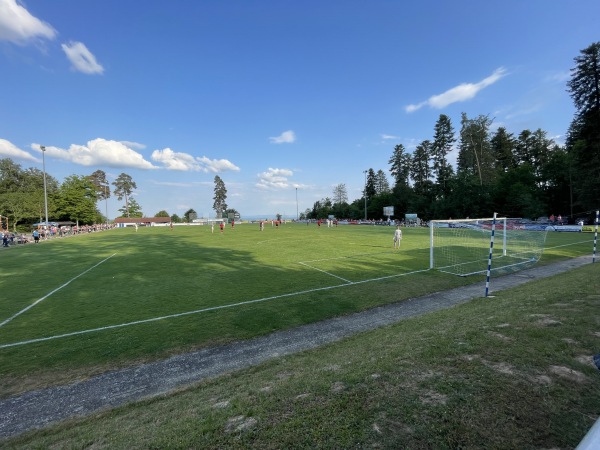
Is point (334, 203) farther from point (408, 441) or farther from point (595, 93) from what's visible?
point (408, 441)

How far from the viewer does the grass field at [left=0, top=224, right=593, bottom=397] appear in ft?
20.6

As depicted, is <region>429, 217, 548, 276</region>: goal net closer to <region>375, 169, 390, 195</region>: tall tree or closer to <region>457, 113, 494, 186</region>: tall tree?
<region>457, 113, 494, 186</region>: tall tree

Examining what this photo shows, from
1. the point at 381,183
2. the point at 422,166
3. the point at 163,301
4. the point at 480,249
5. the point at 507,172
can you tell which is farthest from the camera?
the point at 381,183

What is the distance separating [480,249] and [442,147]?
207ft

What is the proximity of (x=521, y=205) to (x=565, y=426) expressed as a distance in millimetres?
58090

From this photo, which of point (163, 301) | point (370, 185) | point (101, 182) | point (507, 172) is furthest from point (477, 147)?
point (101, 182)

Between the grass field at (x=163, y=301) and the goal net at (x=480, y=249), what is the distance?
3.17ft

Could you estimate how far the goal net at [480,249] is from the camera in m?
14.3

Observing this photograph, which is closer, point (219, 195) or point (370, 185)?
point (370, 185)

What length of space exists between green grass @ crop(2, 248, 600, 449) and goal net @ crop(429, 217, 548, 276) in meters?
9.80

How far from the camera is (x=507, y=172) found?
5994 cm

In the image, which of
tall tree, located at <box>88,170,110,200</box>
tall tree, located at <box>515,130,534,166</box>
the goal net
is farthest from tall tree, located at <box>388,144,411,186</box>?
tall tree, located at <box>88,170,110,200</box>

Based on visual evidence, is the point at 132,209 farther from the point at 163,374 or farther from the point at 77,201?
the point at 163,374

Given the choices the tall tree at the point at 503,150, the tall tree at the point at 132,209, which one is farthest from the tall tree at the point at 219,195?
the tall tree at the point at 503,150
